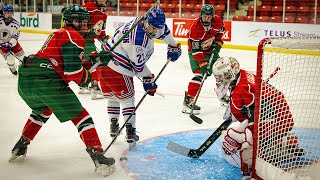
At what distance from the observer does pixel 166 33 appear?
130 inches

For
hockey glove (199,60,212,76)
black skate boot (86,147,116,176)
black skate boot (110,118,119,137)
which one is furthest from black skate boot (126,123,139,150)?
hockey glove (199,60,212,76)

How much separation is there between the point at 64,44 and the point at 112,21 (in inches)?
253

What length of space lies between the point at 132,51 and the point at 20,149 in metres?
→ 0.85

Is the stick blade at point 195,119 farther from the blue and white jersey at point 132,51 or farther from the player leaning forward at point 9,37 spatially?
the player leaning forward at point 9,37

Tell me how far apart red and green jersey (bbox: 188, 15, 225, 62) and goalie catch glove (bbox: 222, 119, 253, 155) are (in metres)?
1.59

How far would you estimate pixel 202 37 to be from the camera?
4176 millimetres

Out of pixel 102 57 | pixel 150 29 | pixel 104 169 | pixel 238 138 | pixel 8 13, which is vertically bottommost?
pixel 104 169

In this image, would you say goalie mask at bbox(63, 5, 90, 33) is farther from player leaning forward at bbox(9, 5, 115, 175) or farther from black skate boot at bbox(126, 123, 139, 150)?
black skate boot at bbox(126, 123, 139, 150)

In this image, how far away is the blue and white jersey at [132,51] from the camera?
2.94 metres

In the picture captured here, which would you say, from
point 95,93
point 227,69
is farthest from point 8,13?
point 227,69

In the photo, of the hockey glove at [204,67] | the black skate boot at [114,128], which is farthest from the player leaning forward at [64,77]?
the hockey glove at [204,67]

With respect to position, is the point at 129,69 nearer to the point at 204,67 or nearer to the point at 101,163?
the point at 101,163

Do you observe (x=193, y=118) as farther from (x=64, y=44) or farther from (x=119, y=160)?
(x=64, y=44)

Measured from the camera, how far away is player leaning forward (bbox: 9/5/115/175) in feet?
8.18
